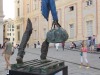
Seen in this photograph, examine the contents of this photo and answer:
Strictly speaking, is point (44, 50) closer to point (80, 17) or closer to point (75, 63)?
point (75, 63)

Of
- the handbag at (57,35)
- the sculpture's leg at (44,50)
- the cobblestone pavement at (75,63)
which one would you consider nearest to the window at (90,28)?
the cobblestone pavement at (75,63)

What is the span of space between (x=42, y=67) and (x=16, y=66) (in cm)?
60

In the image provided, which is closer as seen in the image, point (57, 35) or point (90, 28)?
point (57, 35)

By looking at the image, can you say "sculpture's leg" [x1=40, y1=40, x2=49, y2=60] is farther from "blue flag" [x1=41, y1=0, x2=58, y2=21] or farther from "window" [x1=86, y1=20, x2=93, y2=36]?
"window" [x1=86, y1=20, x2=93, y2=36]

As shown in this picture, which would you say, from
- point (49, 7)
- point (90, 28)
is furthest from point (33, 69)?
point (90, 28)

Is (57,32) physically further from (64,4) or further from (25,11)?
(25,11)

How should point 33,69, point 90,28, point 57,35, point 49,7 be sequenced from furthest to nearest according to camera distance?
point 90,28 → point 49,7 → point 57,35 → point 33,69

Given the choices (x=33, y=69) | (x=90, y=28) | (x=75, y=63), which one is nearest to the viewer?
(x=33, y=69)

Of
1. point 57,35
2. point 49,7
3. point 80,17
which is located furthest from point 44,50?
point 80,17

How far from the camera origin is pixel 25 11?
187 feet

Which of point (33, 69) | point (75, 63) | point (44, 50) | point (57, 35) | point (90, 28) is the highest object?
point (90, 28)

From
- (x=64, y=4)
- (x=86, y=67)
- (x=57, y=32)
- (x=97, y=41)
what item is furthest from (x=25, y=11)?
(x=57, y=32)

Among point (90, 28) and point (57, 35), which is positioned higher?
point (90, 28)

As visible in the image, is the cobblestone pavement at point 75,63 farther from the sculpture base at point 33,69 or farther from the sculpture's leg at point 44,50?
the sculpture base at point 33,69
